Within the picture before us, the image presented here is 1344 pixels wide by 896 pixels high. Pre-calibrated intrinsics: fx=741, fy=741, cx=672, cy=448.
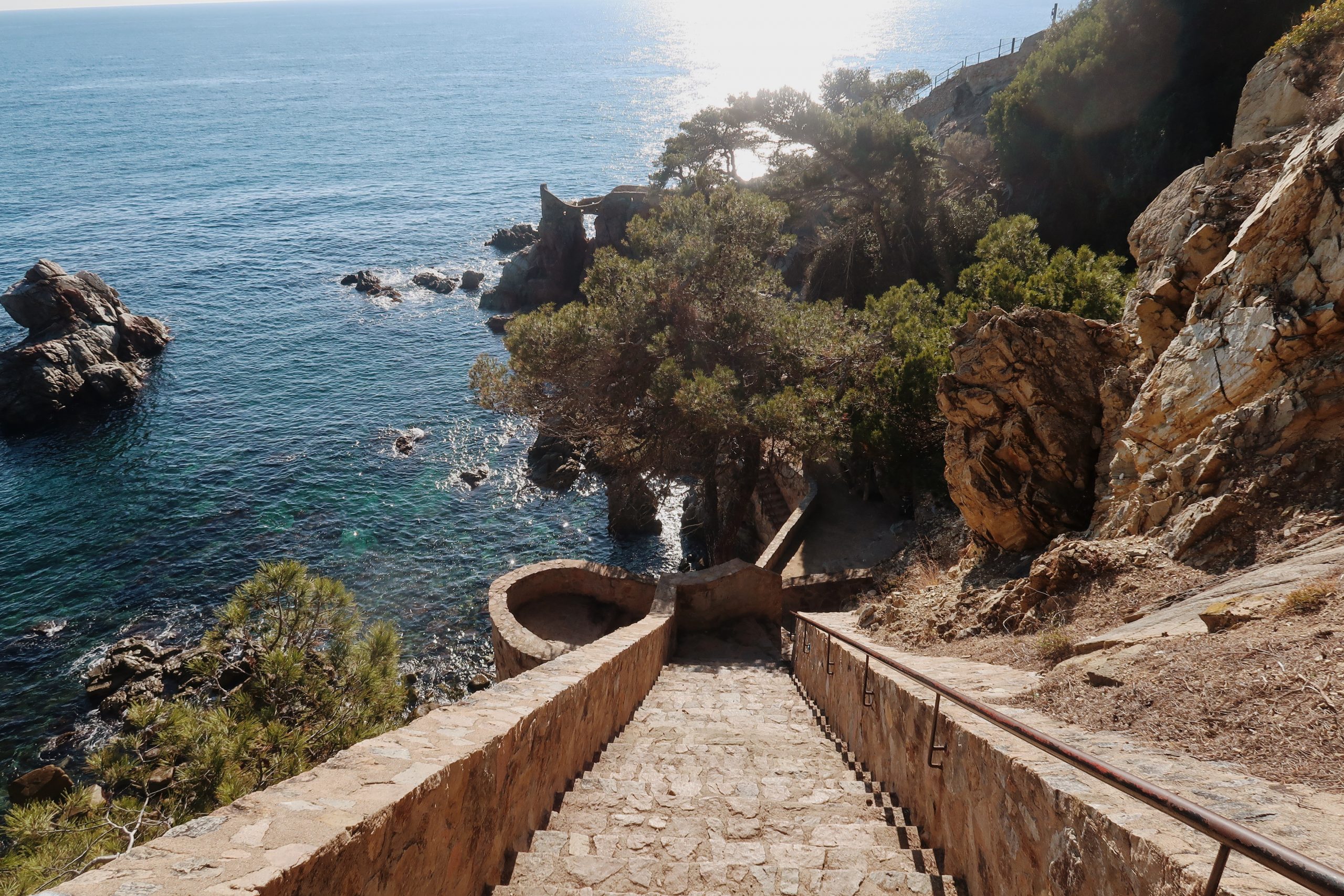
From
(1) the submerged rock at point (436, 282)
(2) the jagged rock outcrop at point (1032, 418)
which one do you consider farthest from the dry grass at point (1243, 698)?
(1) the submerged rock at point (436, 282)

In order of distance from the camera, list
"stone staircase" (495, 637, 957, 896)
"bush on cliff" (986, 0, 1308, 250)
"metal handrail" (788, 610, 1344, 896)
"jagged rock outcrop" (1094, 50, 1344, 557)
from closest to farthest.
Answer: "metal handrail" (788, 610, 1344, 896)
"stone staircase" (495, 637, 957, 896)
"jagged rock outcrop" (1094, 50, 1344, 557)
"bush on cliff" (986, 0, 1308, 250)

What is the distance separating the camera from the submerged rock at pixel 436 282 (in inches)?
1823

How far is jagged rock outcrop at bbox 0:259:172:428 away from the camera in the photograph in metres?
31.1

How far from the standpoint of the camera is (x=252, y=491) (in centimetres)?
2553

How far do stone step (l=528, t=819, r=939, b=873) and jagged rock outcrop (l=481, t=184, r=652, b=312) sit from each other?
40247 mm

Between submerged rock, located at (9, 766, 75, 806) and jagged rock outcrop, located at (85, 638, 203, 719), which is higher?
jagged rock outcrop, located at (85, 638, 203, 719)

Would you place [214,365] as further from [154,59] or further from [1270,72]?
[154,59]

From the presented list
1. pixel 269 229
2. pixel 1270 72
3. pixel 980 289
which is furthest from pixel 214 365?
pixel 1270 72

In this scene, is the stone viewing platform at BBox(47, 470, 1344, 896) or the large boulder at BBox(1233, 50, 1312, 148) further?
the large boulder at BBox(1233, 50, 1312, 148)

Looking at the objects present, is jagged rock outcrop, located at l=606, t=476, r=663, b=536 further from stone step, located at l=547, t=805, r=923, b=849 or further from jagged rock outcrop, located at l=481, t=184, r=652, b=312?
jagged rock outcrop, located at l=481, t=184, r=652, b=312

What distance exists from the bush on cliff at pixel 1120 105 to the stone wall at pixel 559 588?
20.8 metres

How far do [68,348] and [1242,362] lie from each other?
41.5 m

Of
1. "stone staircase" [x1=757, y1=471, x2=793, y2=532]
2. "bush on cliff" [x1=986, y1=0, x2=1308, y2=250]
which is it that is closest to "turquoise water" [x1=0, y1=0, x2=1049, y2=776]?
"stone staircase" [x1=757, y1=471, x2=793, y2=532]

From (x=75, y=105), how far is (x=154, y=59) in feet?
246
